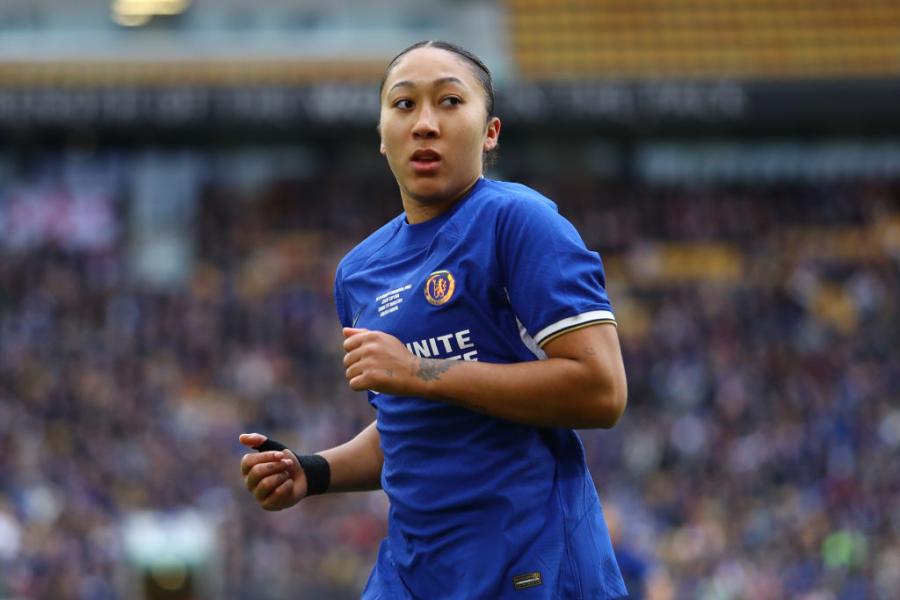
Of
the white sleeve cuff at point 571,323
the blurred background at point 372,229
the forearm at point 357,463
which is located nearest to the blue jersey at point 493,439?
the white sleeve cuff at point 571,323

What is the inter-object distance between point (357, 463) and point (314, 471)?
123mm

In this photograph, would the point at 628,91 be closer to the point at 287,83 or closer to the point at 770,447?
the point at 287,83

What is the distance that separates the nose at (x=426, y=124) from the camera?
124 inches

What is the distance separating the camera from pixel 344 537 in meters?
17.4

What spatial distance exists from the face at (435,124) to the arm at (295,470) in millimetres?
660

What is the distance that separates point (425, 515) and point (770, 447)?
17.3 m

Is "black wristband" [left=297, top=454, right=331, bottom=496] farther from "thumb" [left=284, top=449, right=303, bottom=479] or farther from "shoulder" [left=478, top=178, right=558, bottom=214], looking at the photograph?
"shoulder" [left=478, top=178, right=558, bottom=214]

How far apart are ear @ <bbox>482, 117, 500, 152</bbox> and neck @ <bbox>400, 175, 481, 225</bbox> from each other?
105mm

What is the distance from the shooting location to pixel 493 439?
3.09 meters

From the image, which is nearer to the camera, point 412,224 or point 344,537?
point 412,224

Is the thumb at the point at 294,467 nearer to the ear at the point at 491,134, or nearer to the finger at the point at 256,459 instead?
the finger at the point at 256,459

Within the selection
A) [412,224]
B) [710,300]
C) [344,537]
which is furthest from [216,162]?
[412,224]

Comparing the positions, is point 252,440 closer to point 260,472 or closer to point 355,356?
point 260,472

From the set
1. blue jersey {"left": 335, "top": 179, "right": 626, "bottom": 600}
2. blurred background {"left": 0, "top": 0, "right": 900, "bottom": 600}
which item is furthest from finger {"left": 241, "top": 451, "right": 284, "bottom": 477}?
blurred background {"left": 0, "top": 0, "right": 900, "bottom": 600}
